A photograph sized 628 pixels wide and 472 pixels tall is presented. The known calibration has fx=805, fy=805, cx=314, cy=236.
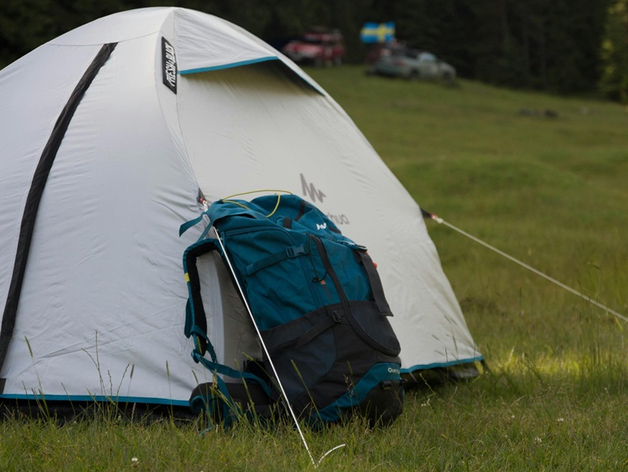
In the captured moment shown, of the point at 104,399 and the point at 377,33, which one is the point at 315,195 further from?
the point at 377,33

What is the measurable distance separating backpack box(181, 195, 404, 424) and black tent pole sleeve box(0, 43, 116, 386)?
779 mm

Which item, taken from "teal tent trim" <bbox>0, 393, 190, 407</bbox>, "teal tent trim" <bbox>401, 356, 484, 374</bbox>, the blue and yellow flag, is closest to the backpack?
"teal tent trim" <bbox>0, 393, 190, 407</bbox>

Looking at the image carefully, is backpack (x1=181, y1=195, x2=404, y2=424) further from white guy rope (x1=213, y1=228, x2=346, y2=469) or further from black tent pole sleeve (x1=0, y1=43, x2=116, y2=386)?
black tent pole sleeve (x1=0, y1=43, x2=116, y2=386)

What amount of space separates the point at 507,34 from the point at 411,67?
13761mm

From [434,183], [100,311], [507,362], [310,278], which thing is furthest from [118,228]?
[434,183]

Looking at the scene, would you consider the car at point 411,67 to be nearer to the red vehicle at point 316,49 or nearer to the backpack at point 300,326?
the red vehicle at point 316,49

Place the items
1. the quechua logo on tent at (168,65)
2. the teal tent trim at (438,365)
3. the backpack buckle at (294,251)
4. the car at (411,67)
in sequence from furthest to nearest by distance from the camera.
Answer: the car at (411,67)
the teal tent trim at (438,365)
the quechua logo on tent at (168,65)
the backpack buckle at (294,251)

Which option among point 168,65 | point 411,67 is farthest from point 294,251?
point 411,67

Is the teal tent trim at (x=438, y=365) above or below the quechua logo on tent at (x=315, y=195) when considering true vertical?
below

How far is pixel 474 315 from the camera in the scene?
602 cm

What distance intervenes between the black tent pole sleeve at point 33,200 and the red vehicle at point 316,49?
28.1m

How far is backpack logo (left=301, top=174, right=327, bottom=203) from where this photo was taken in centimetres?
429

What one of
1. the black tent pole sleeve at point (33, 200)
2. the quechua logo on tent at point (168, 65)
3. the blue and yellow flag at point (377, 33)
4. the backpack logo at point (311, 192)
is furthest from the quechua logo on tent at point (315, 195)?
the blue and yellow flag at point (377, 33)

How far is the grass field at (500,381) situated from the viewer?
9.31ft
